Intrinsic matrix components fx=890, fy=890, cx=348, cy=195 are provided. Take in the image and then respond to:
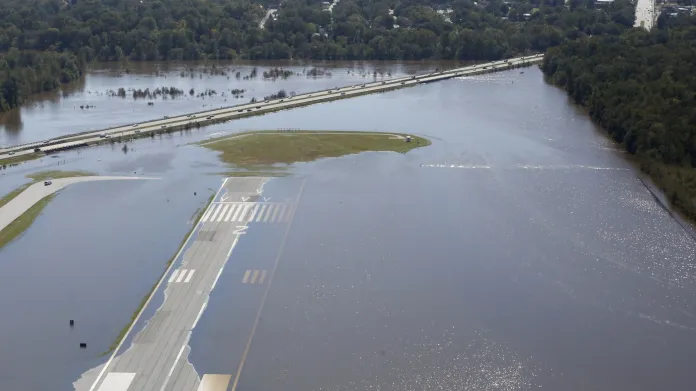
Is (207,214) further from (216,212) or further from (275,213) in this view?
(275,213)

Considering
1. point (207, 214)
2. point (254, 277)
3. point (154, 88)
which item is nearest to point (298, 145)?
point (207, 214)

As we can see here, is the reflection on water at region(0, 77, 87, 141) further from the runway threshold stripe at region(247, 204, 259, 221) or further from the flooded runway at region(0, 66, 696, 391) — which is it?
the runway threshold stripe at region(247, 204, 259, 221)

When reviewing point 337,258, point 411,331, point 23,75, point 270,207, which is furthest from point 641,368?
point 23,75

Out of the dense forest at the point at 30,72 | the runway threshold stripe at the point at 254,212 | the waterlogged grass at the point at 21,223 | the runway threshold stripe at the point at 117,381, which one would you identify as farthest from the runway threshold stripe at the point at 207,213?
the dense forest at the point at 30,72

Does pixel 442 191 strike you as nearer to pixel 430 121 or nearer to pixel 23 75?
pixel 430 121

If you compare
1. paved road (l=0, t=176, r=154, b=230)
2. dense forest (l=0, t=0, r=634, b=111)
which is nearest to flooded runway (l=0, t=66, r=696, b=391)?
paved road (l=0, t=176, r=154, b=230)

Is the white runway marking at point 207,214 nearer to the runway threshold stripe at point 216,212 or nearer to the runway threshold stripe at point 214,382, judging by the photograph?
the runway threshold stripe at point 216,212
